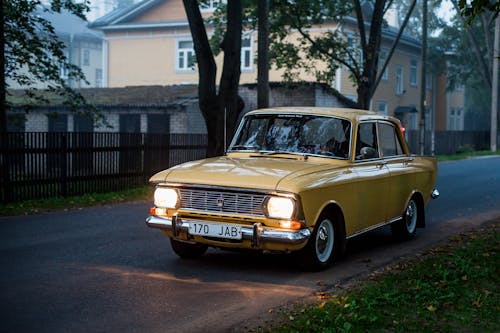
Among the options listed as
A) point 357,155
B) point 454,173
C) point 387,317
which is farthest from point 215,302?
point 454,173

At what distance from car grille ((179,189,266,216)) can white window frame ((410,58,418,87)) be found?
1797 inches

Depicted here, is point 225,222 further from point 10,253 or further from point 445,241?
point 445,241

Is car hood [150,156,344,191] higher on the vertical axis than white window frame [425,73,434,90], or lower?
lower

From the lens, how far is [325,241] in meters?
8.09

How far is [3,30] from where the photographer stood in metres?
16.2

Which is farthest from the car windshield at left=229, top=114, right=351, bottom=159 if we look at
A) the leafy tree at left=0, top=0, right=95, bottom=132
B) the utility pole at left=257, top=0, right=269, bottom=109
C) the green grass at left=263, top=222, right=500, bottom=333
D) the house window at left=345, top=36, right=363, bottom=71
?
the house window at left=345, top=36, right=363, bottom=71

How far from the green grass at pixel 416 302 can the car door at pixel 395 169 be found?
1424 mm

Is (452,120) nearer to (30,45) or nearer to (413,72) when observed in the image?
(413,72)

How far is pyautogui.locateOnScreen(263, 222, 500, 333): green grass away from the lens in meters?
5.68

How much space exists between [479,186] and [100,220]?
11325mm

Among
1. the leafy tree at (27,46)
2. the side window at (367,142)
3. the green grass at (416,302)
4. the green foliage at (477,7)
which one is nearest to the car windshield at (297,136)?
the side window at (367,142)

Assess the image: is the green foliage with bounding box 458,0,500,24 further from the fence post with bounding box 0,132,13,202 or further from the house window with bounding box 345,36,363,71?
the house window with bounding box 345,36,363,71

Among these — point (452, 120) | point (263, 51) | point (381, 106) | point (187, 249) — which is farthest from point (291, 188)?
point (452, 120)

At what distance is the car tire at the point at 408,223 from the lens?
34.2 ft
